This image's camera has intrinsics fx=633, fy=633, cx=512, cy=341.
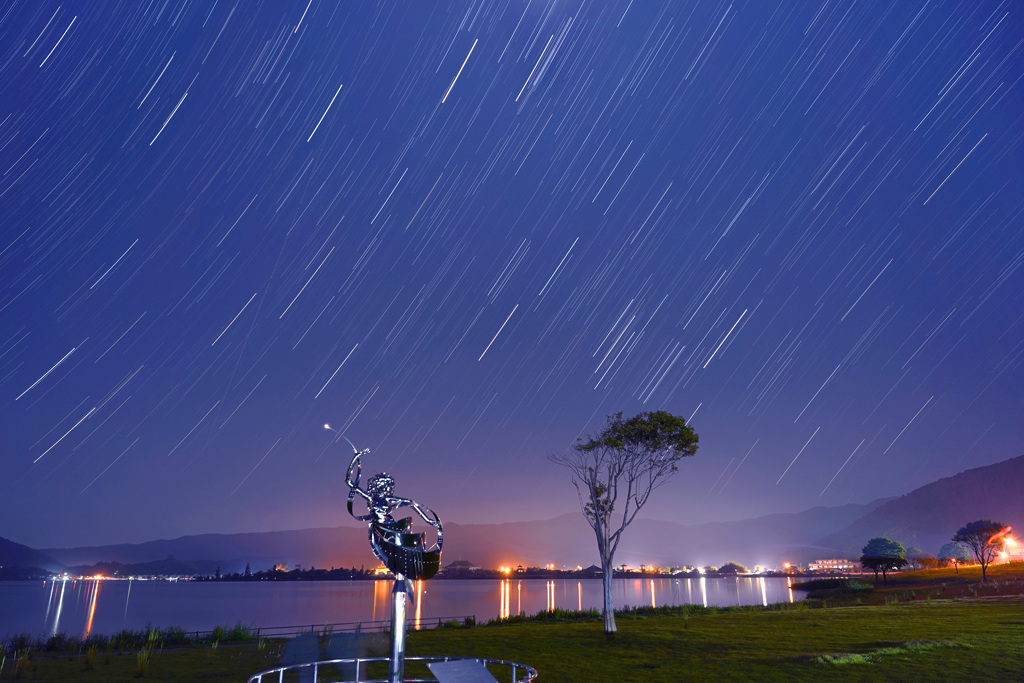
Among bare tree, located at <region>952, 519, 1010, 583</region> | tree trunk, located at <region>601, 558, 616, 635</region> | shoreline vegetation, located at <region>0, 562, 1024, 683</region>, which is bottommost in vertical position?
shoreline vegetation, located at <region>0, 562, 1024, 683</region>

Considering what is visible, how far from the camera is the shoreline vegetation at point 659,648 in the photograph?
65.7 ft

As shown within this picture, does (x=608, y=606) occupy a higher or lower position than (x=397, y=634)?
lower

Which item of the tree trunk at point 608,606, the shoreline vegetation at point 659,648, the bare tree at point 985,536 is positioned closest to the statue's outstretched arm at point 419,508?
the shoreline vegetation at point 659,648

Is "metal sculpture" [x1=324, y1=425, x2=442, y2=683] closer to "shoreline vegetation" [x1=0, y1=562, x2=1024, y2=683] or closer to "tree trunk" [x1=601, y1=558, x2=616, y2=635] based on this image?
"shoreline vegetation" [x1=0, y1=562, x2=1024, y2=683]

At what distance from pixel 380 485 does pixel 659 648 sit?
18939 mm

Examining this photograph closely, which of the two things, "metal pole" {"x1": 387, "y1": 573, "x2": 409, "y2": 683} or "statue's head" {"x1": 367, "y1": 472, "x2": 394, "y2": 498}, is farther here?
"statue's head" {"x1": 367, "y1": 472, "x2": 394, "y2": 498}

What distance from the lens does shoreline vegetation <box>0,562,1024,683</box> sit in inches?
788

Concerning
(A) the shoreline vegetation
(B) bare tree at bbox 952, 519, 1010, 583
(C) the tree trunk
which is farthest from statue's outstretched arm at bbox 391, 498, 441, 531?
(B) bare tree at bbox 952, 519, 1010, 583

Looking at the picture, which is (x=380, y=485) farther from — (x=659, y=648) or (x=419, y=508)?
(x=659, y=648)

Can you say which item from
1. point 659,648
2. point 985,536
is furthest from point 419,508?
point 985,536

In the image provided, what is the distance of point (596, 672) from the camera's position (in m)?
20.6

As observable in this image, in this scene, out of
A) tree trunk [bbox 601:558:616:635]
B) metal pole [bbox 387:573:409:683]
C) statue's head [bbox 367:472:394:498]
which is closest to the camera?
metal pole [bbox 387:573:409:683]

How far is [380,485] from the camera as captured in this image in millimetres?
11812

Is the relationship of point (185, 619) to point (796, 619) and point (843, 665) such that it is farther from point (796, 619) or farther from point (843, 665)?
point (843, 665)
